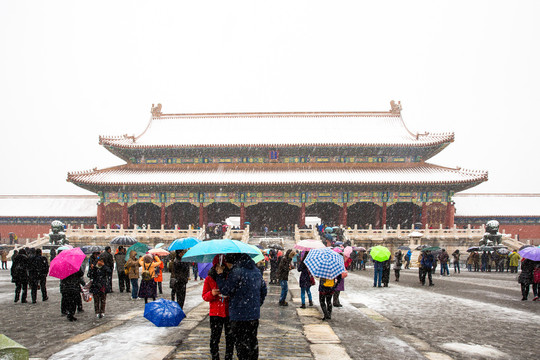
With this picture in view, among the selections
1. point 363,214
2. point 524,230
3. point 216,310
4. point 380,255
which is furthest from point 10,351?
point 524,230

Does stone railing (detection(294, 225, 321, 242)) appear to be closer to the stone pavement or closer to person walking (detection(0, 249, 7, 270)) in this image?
person walking (detection(0, 249, 7, 270))

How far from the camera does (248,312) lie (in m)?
4.84

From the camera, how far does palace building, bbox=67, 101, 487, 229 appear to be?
34.6m

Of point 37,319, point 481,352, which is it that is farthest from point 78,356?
point 481,352

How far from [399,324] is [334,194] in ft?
87.4

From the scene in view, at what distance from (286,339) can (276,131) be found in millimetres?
34158

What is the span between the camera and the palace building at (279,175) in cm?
3456

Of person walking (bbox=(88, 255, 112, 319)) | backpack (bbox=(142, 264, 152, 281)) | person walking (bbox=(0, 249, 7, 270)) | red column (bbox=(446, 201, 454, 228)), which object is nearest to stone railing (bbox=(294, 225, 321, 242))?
red column (bbox=(446, 201, 454, 228))

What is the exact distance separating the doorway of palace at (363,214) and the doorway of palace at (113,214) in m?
19.7

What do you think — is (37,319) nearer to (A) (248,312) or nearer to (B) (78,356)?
(B) (78,356)

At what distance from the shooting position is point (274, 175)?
35.5 meters

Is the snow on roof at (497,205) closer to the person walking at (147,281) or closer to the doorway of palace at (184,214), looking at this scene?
the doorway of palace at (184,214)

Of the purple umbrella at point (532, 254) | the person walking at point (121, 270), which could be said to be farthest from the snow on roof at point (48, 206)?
the purple umbrella at point (532, 254)

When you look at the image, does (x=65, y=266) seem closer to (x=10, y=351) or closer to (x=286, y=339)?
(x=286, y=339)
